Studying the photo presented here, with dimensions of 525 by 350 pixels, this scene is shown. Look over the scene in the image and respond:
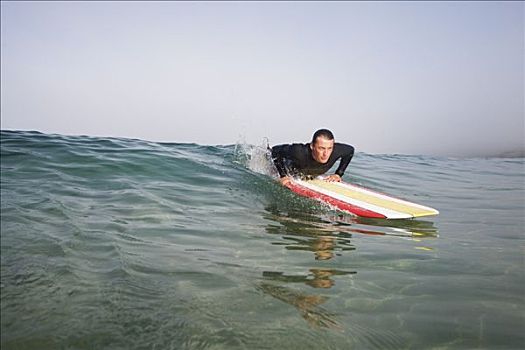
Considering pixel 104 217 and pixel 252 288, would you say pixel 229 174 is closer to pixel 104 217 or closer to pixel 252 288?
pixel 104 217

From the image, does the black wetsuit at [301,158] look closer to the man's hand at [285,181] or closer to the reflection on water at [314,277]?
the man's hand at [285,181]

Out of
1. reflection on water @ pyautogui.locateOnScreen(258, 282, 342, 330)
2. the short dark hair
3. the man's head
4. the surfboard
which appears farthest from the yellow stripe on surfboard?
reflection on water @ pyautogui.locateOnScreen(258, 282, 342, 330)

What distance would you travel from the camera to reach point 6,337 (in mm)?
2328

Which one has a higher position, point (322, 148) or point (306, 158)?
point (322, 148)

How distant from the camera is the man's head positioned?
7.46m

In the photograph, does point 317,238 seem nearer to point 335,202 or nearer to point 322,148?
point 335,202

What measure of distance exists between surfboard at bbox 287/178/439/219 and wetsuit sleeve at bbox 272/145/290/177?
320 mm

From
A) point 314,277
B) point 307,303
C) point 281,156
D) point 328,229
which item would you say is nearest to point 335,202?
point 328,229

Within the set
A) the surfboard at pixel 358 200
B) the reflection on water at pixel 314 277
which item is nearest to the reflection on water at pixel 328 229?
the surfboard at pixel 358 200

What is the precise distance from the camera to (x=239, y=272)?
359 cm

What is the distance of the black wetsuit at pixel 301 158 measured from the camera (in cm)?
805

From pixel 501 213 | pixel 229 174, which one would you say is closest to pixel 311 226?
pixel 501 213

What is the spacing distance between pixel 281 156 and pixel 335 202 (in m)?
1.72

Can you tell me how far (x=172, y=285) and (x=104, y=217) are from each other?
220 cm
